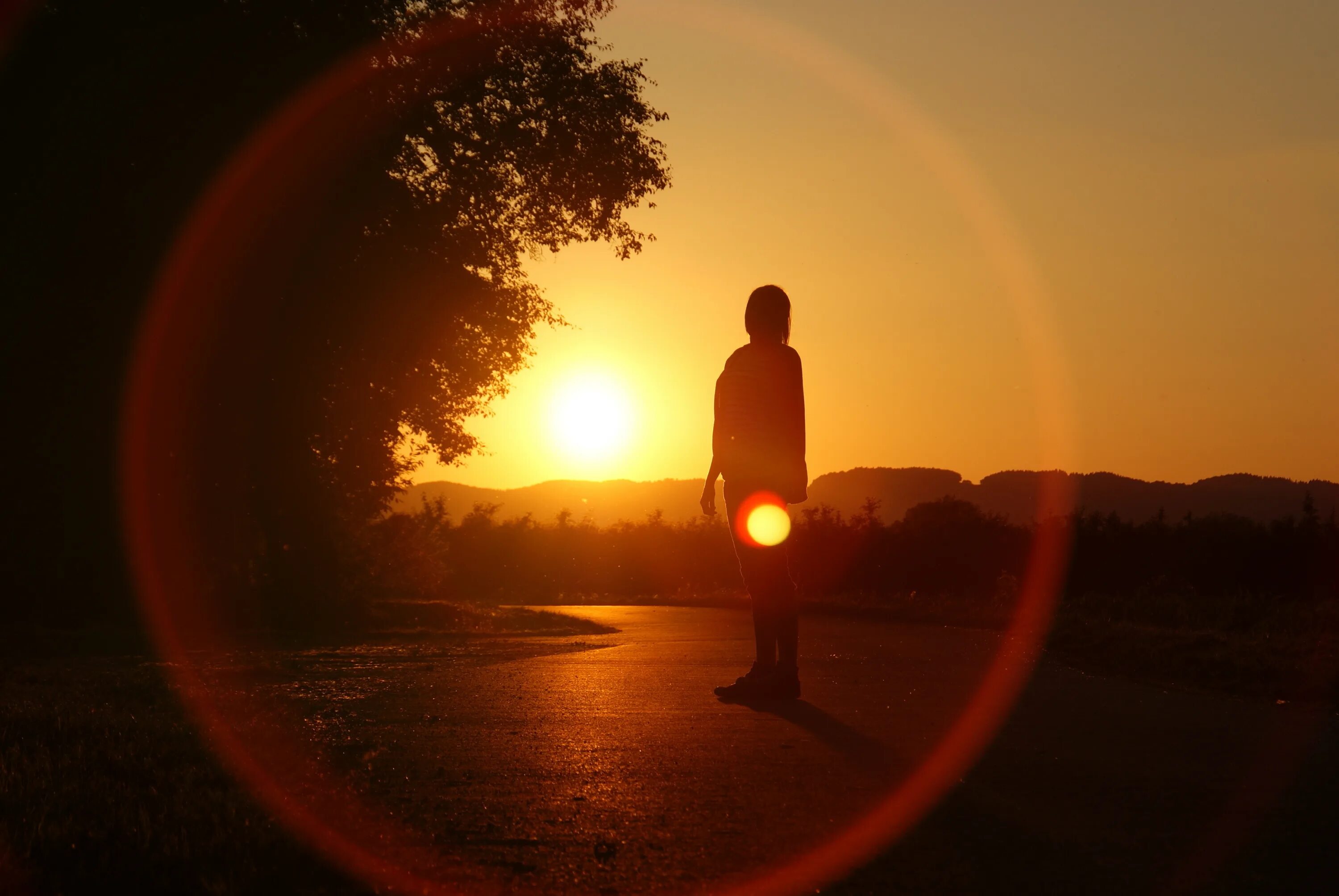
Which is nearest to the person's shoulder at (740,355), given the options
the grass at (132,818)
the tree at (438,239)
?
the grass at (132,818)

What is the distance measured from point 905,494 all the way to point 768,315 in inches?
4520

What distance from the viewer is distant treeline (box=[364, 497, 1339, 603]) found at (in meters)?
20.3

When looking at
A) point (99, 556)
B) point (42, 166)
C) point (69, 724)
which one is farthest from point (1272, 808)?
point (99, 556)

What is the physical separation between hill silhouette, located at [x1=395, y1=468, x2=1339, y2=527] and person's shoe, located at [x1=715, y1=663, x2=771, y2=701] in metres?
28.3

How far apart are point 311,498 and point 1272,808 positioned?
16307 millimetres

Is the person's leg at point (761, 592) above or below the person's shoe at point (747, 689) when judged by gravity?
above

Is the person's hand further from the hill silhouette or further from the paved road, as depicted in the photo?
the hill silhouette

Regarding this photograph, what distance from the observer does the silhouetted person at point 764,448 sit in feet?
20.7

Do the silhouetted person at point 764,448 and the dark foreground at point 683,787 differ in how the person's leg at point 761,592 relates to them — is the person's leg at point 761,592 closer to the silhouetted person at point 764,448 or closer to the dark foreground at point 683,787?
the silhouetted person at point 764,448

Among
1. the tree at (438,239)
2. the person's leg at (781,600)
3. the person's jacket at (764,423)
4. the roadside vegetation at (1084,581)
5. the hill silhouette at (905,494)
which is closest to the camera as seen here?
the person's leg at (781,600)

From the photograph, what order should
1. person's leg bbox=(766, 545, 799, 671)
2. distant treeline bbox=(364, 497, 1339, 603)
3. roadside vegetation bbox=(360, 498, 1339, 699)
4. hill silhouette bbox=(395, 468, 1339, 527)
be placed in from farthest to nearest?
hill silhouette bbox=(395, 468, 1339, 527) → distant treeline bbox=(364, 497, 1339, 603) → roadside vegetation bbox=(360, 498, 1339, 699) → person's leg bbox=(766, 545, 799, 671)

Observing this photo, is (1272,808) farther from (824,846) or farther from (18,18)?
(18,18)

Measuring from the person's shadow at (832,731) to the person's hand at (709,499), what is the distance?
39.9 inches

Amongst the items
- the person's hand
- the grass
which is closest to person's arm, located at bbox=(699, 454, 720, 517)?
the person's hand
